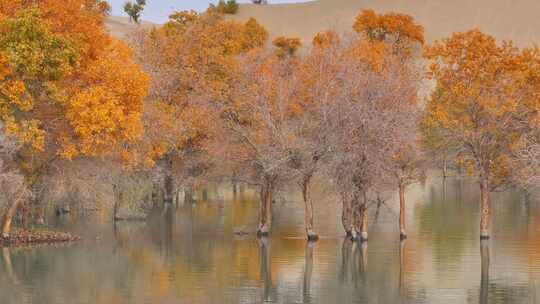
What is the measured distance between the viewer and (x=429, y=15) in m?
174

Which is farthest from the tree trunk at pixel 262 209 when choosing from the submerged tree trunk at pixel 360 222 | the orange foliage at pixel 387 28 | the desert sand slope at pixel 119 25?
the desert sand slope at pixel 119 25

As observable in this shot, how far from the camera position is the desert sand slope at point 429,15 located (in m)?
163

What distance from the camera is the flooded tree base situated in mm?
48250

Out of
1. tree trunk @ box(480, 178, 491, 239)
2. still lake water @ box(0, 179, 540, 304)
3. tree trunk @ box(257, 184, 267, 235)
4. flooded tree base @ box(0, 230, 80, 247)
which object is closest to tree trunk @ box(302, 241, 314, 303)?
still lake water @ box(0, 179, 540, 304)

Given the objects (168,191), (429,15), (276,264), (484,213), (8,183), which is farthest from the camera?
(429,15)

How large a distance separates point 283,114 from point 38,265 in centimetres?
1402

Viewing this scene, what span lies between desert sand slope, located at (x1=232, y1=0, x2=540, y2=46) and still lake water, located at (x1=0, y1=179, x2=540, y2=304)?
10322cm

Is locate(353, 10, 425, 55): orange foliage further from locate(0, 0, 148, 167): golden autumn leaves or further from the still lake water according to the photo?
locate(0, 0, 148, 167): golden autumn leaves

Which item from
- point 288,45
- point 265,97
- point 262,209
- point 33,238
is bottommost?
point 33,238

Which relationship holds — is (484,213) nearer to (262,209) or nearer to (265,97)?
(262,209)

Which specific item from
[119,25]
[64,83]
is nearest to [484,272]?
[64,83]

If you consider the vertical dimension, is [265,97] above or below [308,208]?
above

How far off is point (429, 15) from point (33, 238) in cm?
13301

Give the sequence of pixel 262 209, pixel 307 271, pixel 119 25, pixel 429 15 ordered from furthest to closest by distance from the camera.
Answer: pixel 429 15 → pixel 119 25 → pixel 262 209 → pixel 307 271
